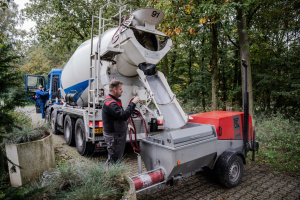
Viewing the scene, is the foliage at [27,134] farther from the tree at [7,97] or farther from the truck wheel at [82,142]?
the tree at [7,97]

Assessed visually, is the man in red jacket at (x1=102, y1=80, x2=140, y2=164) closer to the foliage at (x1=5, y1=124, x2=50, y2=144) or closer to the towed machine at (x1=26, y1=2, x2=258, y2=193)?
the towed machine at (x1=26, y1=2, x2=258, y2=193)

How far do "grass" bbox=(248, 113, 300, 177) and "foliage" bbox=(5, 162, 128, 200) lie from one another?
13.0ft

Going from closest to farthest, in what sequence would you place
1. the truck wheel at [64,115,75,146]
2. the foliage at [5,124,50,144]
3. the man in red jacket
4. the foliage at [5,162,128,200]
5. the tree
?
the tree
the foliage at [5,162,128,200]
the man in red jacket
the foliage at [5,124,50,144]
the truck wheel at [64,115,75,146]

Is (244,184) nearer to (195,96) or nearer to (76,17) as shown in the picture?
(195,96)

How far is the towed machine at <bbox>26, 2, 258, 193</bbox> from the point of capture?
9.45 ft

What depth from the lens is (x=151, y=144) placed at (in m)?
3.08

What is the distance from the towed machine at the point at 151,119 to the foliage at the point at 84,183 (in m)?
0.49

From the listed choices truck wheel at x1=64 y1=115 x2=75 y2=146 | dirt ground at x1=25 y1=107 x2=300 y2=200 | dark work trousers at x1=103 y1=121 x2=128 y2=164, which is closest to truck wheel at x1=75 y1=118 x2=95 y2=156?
truck wheel at x1=64 y1=115 x2=75 y2=146

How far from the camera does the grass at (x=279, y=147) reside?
454cm

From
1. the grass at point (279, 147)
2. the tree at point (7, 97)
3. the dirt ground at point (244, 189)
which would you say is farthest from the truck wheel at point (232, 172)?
the tree at point (7, 97)

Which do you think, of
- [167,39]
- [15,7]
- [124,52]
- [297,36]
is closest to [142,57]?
[124,52]

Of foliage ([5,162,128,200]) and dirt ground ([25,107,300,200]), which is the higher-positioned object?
foliage ([5,162,128,200])

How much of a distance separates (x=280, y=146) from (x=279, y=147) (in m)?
0.09

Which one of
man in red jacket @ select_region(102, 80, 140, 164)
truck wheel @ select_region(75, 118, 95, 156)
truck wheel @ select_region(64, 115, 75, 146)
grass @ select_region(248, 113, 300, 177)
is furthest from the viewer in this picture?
truck wheel @ select_region(64, 115, 75, 146)
